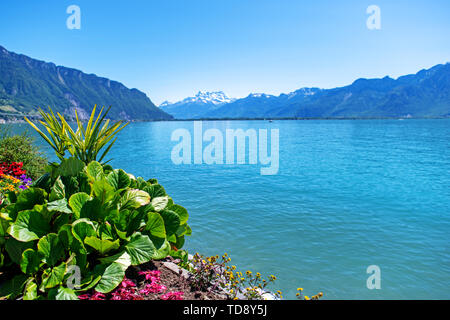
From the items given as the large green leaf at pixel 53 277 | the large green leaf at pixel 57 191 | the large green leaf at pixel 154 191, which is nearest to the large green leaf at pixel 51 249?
the large green leaf at pixel 53 277

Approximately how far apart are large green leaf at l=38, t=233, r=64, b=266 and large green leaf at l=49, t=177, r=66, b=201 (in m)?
0.72

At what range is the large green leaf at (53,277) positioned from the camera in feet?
8.93

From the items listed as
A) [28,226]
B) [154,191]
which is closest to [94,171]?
[154,191]

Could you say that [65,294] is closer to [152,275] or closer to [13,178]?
[152,275]

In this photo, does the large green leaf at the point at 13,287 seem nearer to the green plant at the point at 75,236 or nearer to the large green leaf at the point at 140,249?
the green plant at the point at 75,236

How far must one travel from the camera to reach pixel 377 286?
6695 mm

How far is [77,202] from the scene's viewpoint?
3.32 meters

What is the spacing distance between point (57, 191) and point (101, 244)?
1.17 m

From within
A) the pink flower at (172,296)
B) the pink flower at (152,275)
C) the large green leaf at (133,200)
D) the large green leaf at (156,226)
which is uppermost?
the large green leaf at (133,200)

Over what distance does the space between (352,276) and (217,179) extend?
516 inches

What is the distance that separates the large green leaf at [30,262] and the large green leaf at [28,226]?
0.61 ft

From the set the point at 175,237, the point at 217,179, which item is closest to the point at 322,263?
the point at 175,237

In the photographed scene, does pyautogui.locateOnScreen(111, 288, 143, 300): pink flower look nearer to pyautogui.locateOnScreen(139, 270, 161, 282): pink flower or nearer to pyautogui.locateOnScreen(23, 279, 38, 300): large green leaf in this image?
pyautogui.locateOnScreen(139, 270, 161, 282): pink flower

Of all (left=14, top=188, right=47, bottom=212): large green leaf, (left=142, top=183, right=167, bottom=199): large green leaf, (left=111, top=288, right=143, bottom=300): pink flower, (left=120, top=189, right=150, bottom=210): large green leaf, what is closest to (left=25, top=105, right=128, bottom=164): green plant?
(left=142, top=183, right=167, bottom=199): large green leaf
